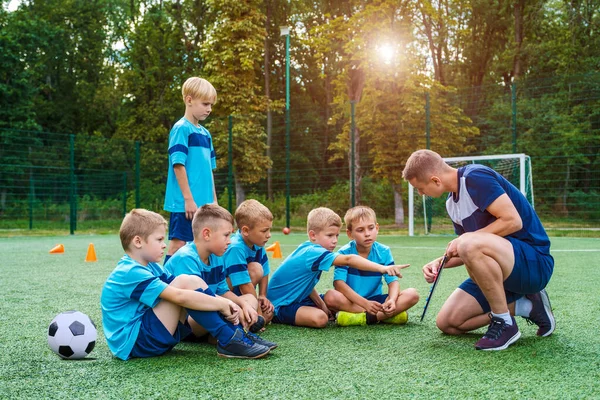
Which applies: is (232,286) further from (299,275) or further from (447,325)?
(447,325)

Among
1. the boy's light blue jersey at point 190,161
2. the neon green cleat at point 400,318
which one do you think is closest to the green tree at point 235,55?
the boy's light blue jersey at point 190,161

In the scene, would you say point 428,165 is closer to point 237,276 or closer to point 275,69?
point 237,276

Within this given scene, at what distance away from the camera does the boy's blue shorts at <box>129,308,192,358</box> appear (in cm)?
250

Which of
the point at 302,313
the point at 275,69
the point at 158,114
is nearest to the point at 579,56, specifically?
the point at 275,69

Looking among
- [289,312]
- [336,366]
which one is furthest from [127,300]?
[289,312]

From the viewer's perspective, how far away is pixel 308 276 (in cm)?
345

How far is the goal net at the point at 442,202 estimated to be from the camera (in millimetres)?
11219

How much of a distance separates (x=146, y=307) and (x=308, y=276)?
3.84 feet

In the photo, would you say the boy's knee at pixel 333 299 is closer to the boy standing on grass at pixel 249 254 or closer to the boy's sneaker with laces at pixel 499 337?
the boy standing on grass at pixel 249 254

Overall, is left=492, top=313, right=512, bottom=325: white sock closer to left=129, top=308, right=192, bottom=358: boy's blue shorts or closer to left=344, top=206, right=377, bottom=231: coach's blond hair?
left=344, top=206, right=377, bottom=231: coach's blond hair

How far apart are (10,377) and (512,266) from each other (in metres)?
2.20

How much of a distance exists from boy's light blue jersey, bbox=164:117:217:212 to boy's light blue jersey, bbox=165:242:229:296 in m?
0.89

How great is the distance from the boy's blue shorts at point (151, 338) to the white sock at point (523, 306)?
67.2 inches

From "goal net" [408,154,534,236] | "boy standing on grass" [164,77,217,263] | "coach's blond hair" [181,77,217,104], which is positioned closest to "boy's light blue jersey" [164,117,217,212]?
"boy standing on grass" [164,77,217,263]
